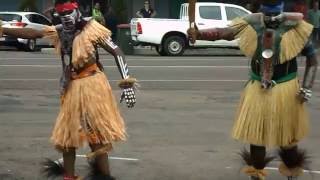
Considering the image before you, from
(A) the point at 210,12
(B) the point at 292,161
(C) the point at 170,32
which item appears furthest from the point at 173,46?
(B) the point at 292,161

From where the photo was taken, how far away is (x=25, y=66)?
66.7 ft

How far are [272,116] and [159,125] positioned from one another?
4.54m

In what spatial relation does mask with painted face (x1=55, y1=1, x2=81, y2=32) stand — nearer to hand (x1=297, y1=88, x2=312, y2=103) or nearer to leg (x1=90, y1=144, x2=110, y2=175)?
leg (x1=90, y1=144, x2=110, y2=175)

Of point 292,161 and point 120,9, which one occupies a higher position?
point 292,161

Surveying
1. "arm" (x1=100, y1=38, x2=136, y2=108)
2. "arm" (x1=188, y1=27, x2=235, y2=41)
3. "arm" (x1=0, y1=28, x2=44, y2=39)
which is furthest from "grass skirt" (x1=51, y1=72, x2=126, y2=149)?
"arm" (x1=188, y1=27, x2=235, y2=41)

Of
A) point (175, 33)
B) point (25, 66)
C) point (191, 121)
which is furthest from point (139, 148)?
point (175, 33)

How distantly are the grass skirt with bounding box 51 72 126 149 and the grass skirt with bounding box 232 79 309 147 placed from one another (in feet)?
3.53

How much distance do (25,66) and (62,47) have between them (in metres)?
14.0

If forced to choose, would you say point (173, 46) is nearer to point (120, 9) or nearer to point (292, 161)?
point (120, 9)

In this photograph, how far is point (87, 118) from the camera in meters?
6.37

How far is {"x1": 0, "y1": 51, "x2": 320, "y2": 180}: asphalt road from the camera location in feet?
26.7

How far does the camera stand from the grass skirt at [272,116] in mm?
6516

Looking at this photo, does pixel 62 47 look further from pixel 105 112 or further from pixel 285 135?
pixel 285 135

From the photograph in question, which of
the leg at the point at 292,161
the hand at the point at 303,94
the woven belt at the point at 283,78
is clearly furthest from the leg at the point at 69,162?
the hand at the point at 303,94
